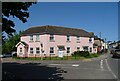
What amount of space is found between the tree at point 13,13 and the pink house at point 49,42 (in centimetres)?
3853

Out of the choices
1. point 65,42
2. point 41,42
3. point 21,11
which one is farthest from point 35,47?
point 21,11

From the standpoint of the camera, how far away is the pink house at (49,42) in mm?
54263

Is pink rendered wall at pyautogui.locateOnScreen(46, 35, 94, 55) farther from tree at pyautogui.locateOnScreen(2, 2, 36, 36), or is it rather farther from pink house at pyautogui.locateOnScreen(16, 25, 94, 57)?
tree at pyautogui.locateOnScreen(2, 2, 36, 36)

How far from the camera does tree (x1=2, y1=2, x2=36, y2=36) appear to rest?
13.2m

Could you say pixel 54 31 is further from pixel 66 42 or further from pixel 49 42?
pixel 66 42

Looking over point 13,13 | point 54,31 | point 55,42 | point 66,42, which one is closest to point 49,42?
point 55,42

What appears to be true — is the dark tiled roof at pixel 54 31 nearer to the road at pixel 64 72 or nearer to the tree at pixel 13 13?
the road at pixel 64 72

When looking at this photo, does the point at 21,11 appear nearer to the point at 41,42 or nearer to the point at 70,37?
the point at 41,42

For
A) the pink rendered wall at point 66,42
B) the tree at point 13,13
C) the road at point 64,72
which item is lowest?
the road at point 64,72

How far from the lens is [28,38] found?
57.3 meters

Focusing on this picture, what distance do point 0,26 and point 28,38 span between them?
1745 inches

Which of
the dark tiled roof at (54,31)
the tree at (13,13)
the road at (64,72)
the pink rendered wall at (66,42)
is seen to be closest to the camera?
the tree at (13,13)

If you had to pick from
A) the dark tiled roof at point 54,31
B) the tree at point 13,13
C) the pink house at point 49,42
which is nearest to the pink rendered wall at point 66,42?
the pink house at point 49,42

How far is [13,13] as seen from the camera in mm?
13477
